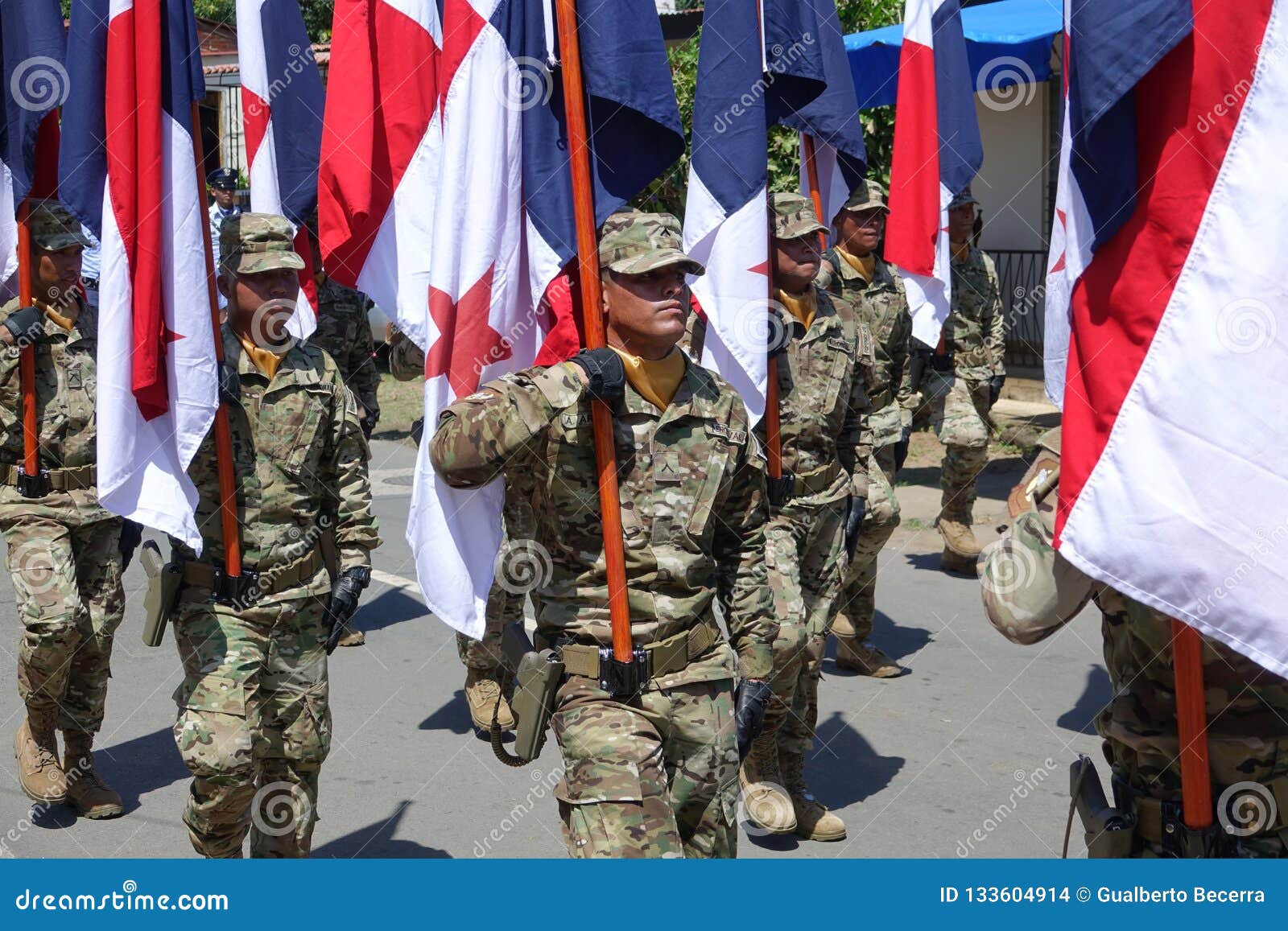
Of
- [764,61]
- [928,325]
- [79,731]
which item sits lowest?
[79,731]

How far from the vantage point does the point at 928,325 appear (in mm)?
8250

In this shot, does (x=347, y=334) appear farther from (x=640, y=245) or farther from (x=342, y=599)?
(x=640, y=245)

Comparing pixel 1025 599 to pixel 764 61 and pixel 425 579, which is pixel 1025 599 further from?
pixel 764 61

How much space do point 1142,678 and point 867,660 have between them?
4.46 metres

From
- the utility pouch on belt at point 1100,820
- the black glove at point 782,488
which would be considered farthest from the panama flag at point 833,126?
the utility pouch on belt at point 1100,820

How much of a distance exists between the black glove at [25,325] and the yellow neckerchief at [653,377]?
332 cm

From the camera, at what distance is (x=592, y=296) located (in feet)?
13.9

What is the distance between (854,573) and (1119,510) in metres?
4.92

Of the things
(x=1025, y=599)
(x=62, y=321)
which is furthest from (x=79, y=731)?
(x=1025, y=599)

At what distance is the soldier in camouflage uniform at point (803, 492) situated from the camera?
6.04 metres

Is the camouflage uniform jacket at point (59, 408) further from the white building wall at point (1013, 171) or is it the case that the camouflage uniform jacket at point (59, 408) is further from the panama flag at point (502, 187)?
the white building wall at point (1013, 171)

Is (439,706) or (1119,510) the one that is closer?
(1119,510)

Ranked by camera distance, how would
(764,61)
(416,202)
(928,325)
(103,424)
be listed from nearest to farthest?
(103,424) < (416,202) < (764,61) < (928,325)

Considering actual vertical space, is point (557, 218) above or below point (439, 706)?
above
